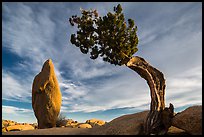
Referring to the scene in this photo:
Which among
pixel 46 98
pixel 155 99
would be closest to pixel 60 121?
pixel 46 98

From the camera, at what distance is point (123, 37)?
52.9 feet

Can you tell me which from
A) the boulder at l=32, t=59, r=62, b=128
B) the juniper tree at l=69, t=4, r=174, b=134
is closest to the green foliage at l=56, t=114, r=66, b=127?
the boulder at l=32, t=59, r=62, b=128

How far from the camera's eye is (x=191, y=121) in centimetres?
1414

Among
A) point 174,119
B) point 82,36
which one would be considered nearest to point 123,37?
point 82,36

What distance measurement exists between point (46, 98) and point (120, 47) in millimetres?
11411

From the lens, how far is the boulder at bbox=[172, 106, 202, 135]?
13.8m

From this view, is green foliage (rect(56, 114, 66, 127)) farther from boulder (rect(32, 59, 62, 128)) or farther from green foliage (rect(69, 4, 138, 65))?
green foliage (rect(69, 4, 138, 65))

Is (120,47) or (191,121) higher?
(120,47)

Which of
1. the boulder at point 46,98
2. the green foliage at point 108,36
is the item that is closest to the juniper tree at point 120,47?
the green foliage at point 108,36

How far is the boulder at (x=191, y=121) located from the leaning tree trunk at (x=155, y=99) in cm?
68

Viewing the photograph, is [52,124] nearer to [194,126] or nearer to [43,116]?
[43,116]

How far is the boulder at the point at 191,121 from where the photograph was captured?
1384 centimetres

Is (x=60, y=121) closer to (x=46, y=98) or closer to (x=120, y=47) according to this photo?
(x=46, y=98)

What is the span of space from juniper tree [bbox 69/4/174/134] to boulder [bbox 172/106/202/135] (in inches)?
32.4
